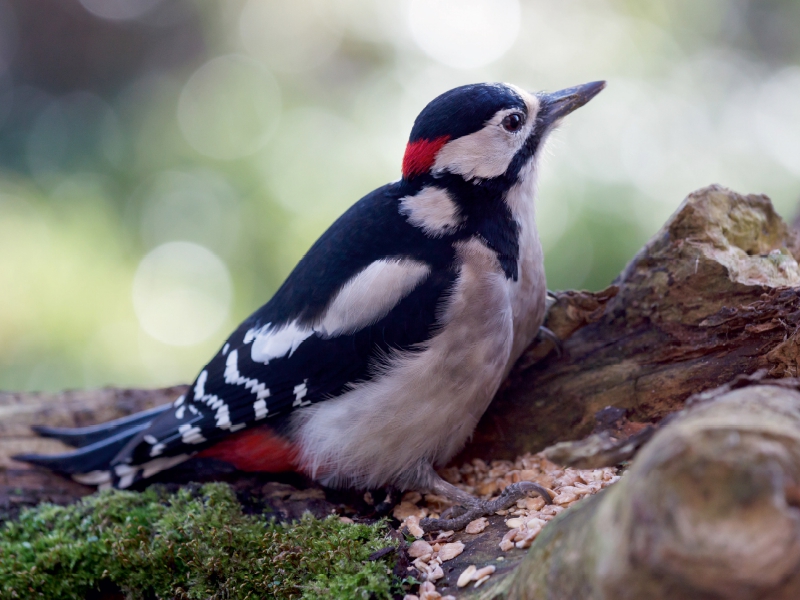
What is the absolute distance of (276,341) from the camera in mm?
2006

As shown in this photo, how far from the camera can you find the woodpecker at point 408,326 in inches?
71.5

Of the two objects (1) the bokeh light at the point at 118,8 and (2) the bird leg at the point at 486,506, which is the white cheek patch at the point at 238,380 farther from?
(1) the bokeh light at the point at 118,8

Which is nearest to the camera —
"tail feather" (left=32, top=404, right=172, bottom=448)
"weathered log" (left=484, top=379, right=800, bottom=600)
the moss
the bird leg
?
"weathered log" (left=484, top=379, right=800, bottom=600)

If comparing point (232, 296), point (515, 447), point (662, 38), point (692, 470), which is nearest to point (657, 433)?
point (692, 470)

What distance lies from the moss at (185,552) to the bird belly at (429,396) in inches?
10.2

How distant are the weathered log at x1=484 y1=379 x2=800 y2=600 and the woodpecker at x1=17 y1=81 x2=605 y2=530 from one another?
2.79 ft

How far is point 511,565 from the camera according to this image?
1.33 meters

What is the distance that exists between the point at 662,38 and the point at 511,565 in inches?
133

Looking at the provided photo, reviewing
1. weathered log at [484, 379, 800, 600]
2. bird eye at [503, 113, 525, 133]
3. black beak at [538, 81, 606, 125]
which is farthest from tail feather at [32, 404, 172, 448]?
weathered log at [484, 379, 800, 600]

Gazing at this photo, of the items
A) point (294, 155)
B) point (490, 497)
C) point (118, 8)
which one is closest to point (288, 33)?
point (294, 155)

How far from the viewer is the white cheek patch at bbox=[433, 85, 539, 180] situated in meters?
1.93

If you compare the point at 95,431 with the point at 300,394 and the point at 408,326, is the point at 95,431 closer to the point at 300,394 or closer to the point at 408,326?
the point at 300,394

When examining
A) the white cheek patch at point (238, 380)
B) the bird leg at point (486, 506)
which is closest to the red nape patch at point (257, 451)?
the white cheek patch at point (238, 380)

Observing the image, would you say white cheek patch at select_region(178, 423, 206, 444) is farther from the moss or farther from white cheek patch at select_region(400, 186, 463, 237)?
white cheek patch at select_region(400, 186, 463, 237)
